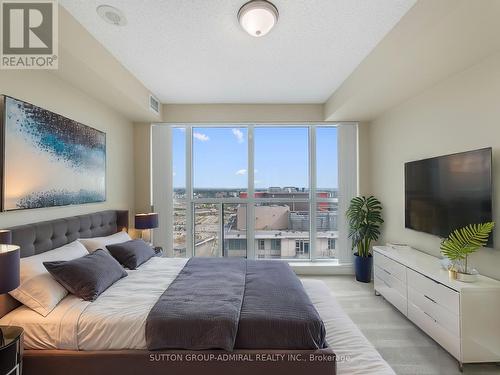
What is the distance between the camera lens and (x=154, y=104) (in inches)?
145

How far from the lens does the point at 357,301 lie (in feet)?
10.3

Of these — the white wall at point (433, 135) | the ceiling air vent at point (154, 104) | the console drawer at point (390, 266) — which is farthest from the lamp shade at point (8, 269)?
the white wall at point (433, 135)

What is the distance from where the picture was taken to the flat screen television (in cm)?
210

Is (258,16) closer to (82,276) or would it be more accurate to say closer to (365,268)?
(82,276)

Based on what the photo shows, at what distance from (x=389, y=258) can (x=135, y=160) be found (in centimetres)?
391

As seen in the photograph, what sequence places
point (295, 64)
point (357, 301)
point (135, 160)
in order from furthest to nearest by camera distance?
point (135, 160) → point (357, 301) → point (295, 64)

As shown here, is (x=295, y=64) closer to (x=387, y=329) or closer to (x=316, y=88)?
(x=316, y=88)

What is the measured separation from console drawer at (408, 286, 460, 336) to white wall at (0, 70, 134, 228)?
3.52m

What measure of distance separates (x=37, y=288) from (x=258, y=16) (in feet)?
8.12

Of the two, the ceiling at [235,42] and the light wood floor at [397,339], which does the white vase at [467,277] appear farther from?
the ceiling at [235,42]

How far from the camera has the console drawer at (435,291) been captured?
6.47 ft

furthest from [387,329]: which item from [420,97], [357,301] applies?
[420,97]

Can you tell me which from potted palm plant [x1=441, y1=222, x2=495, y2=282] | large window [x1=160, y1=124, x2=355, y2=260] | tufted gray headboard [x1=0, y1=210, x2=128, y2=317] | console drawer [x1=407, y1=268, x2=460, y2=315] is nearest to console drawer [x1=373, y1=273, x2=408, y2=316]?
console drawer [x1=407, y1=268, x2=460, y2=315]

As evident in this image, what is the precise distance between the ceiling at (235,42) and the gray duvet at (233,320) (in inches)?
85.6
